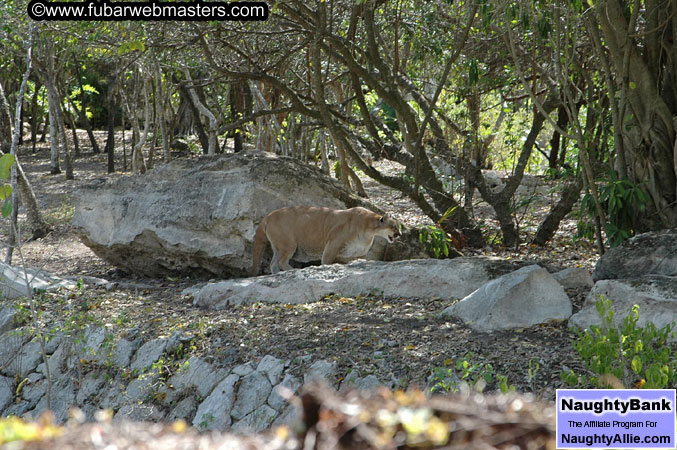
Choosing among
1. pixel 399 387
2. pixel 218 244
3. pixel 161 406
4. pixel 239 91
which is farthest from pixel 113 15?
pixel 239 91

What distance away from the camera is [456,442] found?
6.76 ft

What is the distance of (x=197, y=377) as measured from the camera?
670cm

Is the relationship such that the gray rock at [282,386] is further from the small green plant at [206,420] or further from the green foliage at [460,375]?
the green foliage at [460,375]

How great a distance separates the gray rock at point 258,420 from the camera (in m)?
5.79

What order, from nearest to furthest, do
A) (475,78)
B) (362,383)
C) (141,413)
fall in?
1. (362,383)
2. (141,413)
3. (475,78)

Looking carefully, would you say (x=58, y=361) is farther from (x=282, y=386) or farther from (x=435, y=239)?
(x=435, y=239)

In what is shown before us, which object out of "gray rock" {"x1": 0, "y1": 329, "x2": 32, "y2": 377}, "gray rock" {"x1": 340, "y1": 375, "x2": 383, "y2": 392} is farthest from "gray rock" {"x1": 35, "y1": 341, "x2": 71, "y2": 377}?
"gray rock" {"x1": 340, "y1": 375, "x2": 383, "y2": 392}

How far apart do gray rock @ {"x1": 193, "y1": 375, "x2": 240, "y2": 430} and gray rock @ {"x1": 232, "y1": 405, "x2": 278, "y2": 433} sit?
0.49ft

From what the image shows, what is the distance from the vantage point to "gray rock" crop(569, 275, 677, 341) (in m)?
5.82

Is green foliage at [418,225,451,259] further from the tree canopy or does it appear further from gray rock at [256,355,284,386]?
gray rock at [256,355,284,386]

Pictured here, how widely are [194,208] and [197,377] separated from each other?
4457 mm

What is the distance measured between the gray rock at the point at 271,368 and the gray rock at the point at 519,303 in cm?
175

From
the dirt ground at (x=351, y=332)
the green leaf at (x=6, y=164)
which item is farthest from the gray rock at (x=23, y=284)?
the green leaf at (x=6, y=164)

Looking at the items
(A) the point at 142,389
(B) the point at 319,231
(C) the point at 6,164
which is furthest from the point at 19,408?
(B) the point at 319,231
